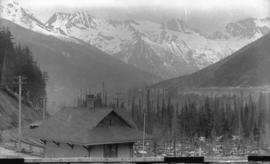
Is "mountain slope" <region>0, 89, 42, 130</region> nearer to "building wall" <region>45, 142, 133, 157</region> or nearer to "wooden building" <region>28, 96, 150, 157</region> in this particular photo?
"wooden building" <region>28, 96, 150, 157</region>

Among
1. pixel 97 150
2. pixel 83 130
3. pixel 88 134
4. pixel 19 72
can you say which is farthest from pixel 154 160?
pixel 19 72

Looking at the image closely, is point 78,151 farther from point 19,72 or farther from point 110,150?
point 19,72

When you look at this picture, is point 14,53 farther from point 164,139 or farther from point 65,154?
point 65,154

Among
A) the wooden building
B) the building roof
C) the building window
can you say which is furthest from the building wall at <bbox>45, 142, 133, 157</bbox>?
the building roof

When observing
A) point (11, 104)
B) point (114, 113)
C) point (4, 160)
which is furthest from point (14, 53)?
point (4, 160)

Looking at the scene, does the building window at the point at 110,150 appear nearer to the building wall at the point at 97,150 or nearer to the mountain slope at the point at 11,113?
the building wall at the point at 97,150

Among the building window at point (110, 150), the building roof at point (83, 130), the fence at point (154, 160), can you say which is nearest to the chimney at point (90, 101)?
the building roof at point (83, 130)
